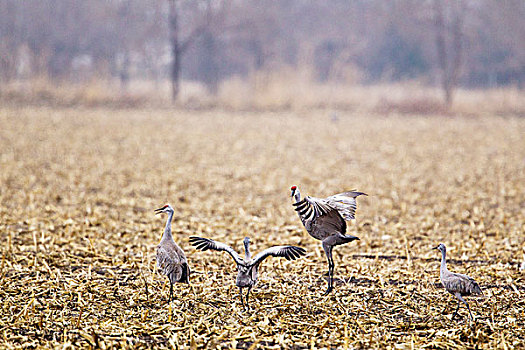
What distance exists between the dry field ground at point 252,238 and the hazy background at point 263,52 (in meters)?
7.11

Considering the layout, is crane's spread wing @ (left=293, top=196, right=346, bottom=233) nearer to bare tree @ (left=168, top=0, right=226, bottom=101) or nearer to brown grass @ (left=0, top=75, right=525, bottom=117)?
brown grass @ (left=0, top=75, right=525, bottom=117)

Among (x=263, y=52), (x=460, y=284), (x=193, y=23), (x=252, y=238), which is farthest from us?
(x=263, y=52)

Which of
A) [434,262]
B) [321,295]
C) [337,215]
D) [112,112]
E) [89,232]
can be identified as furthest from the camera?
[112,112]

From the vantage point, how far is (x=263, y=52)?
29.5 m

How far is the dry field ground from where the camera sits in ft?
9.07

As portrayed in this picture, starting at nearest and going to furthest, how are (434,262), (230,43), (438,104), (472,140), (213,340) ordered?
(213,340)
(434,262)
(472,140)
(438,104)
(230,43)

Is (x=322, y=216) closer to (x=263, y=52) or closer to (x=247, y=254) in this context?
(x=247, y=254)

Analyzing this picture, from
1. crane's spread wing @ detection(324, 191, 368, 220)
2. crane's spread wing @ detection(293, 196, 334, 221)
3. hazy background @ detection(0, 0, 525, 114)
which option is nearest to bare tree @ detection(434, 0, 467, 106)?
hazy background @ detection(0, 0, 525, 114)

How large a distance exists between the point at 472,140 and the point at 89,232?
8885 millimetres

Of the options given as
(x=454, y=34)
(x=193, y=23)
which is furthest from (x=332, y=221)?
(x=193, y=23)

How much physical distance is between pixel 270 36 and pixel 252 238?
27.2 meters

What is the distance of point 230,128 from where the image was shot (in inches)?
490

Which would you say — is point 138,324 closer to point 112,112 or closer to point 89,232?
point 89,232

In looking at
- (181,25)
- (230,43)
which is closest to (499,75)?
(230,43)
